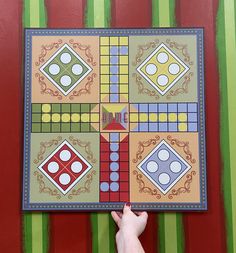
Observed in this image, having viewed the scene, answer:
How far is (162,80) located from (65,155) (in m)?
0.48

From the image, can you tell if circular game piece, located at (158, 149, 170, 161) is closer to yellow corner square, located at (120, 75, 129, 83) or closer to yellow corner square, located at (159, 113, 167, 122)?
yellow corner square, located at (159, 113, 167, 122)

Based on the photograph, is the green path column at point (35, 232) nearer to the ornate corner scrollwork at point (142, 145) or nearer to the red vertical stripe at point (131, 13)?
the ornate corner scrollwork at point (142, 145)

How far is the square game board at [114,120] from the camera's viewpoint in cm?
180

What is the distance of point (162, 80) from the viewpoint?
6.04 feet

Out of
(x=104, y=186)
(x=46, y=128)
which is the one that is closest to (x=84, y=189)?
(x=104, y=186)
